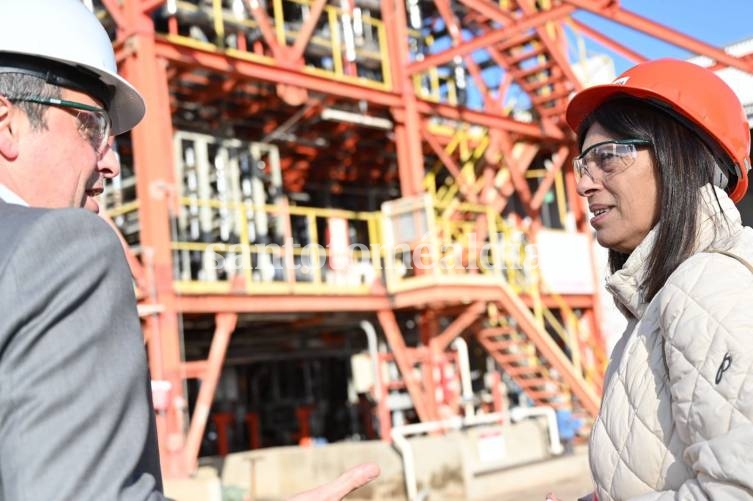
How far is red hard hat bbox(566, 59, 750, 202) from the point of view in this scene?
1.82 meters

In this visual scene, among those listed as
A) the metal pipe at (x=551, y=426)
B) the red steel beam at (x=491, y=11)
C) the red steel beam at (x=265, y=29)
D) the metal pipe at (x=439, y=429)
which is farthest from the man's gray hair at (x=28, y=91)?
the red steel beam at (x=491, y=11)

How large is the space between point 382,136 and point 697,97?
43.3 feet

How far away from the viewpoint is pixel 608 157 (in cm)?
198

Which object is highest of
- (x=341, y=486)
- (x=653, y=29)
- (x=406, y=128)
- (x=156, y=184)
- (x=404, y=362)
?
(x=653, y=29)

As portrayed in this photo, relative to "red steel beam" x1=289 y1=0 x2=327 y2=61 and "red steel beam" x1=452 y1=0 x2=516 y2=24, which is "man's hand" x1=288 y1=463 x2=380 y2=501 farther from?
"red steel beam" x1=452 y1=0 x2=516 y2=24

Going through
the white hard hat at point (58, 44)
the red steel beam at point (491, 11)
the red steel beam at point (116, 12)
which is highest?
the red steel beam at point (491, 11)

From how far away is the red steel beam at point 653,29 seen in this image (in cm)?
1198

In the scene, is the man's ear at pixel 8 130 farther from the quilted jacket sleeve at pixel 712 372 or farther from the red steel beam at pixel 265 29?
the red steel beam at pixel 265 29

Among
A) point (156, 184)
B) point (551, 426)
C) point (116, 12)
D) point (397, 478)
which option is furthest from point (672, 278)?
point (551, 426)

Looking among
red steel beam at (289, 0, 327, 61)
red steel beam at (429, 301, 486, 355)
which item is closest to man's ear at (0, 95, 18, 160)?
red steel beam at (289, 0, 327, 61)

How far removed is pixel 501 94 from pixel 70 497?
1484cm

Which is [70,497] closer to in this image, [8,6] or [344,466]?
[8,6]

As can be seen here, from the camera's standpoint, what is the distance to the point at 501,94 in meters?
15.3

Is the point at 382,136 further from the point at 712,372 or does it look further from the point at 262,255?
the point at 712,372
